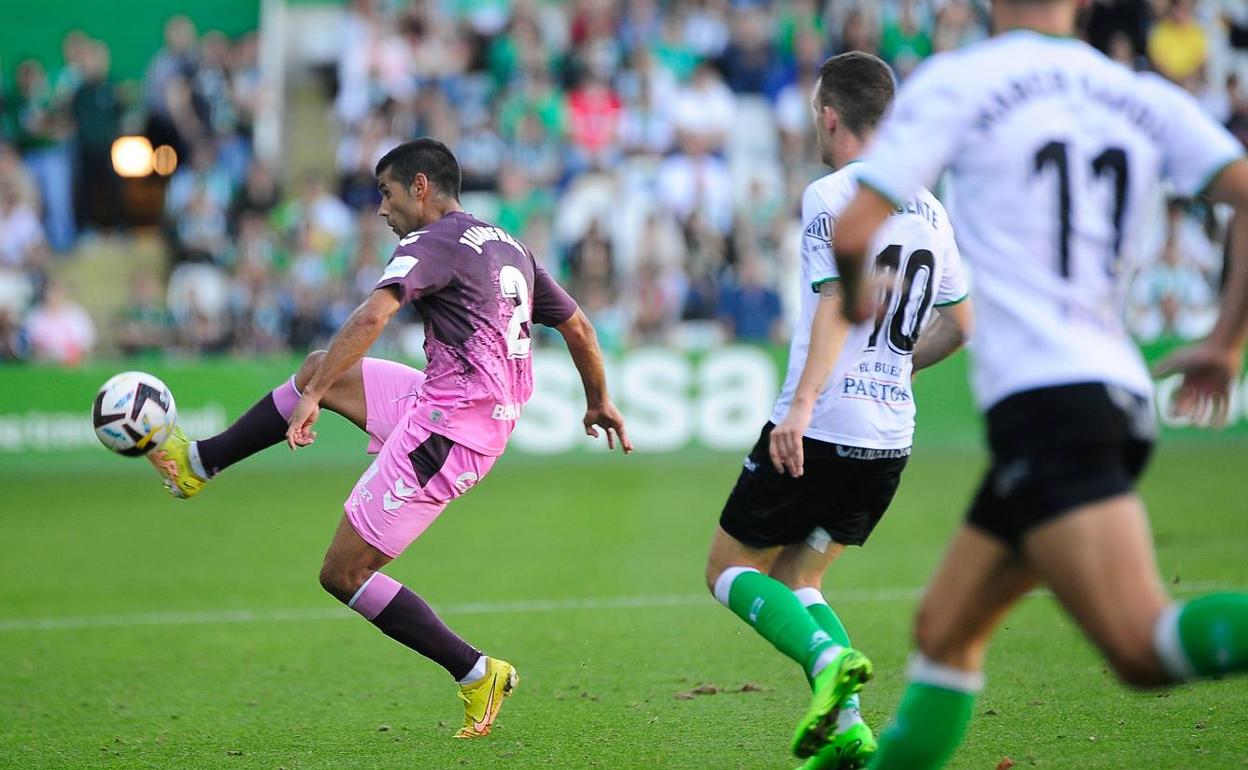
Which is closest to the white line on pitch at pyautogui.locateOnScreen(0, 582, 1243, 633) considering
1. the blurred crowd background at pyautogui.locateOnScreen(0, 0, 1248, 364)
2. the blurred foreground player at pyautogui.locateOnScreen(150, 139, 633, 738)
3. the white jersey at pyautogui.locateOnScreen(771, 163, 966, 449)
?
the blurred foreground player at pyautogui.locateOnScreen(150, 139, 633, 738)

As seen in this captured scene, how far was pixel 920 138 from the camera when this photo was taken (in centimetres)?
374

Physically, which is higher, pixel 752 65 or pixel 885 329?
pixel 752 65

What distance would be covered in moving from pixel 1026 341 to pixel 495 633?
5.25 metres

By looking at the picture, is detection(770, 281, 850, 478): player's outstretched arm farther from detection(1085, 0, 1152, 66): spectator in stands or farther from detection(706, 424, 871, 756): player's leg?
detection(1085, 0, 1152, 66): spectator in stands

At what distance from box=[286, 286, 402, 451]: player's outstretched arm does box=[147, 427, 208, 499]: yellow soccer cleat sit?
896 mm

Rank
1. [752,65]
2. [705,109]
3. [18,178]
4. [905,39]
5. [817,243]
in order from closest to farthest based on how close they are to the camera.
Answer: [817,243], [18,178], [705,109], [905,39], [752,65]

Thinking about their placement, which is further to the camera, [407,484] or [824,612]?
[407,484]

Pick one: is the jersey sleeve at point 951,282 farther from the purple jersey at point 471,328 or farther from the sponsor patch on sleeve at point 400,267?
the sponsor patch on sleeve at point 400,267

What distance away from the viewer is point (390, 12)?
21797mm

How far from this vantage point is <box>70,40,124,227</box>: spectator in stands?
65.8ft

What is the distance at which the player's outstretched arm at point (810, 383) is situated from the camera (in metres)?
4.92

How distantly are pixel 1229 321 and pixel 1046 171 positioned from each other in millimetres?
591

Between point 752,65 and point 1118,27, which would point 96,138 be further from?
point 1118,27

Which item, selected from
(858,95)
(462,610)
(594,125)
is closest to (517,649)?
(462,610)
